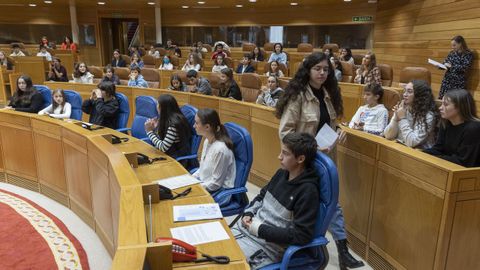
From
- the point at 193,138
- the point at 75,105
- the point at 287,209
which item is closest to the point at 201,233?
the point at 287,209

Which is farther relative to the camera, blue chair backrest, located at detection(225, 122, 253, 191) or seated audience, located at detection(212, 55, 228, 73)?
seated audience, located at detection(212, 55, 228, 73)

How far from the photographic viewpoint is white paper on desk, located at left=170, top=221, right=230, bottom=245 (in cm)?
187

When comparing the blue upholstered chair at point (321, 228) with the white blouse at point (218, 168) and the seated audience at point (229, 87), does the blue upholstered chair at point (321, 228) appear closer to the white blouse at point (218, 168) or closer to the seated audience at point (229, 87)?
the white blouse at point (218, 168)

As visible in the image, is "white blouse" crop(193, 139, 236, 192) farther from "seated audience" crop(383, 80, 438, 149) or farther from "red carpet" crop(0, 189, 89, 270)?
"seated audience" crop(383, 80, 438, 149)

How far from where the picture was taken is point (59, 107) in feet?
16.6

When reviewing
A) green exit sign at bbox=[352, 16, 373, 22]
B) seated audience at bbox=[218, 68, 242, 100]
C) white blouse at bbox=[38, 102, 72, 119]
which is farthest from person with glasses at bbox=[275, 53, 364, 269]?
green exit sign at bbox=[352, 16, 373, 22]

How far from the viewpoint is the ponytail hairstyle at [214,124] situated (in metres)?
2.87

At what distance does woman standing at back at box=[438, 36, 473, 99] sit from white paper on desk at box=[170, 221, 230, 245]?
5.36 metres

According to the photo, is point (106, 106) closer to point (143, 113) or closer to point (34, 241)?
point (143, 113)

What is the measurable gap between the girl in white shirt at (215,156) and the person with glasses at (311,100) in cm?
45

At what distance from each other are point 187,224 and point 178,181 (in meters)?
0.65

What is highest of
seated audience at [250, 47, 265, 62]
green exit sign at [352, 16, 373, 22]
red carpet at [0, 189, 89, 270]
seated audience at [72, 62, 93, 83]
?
green exit sign at [352, 16, 373, 22]

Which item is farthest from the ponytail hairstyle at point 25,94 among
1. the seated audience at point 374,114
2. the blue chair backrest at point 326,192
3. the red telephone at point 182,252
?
the blue chair backrest at point 326,192

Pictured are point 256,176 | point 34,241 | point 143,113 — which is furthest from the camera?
point 256,176
